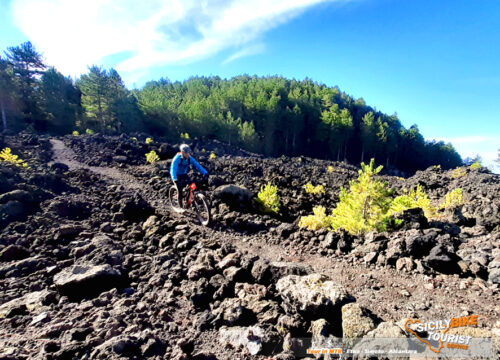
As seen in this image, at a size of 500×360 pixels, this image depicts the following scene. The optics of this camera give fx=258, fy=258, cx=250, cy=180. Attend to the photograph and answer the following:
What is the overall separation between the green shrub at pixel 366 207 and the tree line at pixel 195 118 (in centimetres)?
3779

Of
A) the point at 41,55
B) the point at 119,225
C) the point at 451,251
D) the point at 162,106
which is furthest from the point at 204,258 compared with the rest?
the point at 41,55

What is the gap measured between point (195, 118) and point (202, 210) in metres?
38.1

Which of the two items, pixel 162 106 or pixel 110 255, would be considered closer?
pixel 110 255

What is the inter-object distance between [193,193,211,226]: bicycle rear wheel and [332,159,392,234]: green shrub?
3.16 m

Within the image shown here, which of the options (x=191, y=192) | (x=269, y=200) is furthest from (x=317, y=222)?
(x=191, y=192)

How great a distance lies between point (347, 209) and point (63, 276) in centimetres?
551

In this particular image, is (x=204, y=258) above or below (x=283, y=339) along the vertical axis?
above

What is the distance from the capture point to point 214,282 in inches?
152

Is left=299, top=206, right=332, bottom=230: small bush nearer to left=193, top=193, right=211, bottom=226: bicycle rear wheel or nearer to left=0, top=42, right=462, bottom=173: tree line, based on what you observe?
left=193, top=193, right=211, bottom=226: bicycle rear wheel

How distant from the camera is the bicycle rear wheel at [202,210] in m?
6.78

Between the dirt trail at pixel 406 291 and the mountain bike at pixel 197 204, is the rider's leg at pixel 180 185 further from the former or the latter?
the dirt trail at pixel 406 291

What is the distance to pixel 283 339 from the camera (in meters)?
2.84

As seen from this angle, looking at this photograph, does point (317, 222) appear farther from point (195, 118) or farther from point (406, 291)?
point (195, 118)

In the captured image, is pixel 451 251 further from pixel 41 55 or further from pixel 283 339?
pixel 41 55
